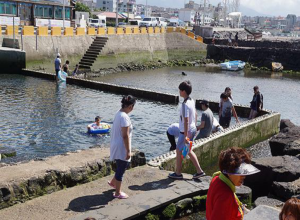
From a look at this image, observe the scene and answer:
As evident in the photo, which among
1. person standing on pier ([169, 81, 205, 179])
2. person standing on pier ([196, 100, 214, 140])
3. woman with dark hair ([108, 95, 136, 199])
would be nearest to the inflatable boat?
person standing on pier ([196, 100, 214, 140])

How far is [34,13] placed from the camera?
41406mm

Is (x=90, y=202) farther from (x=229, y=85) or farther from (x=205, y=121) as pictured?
(x=229, y=85)

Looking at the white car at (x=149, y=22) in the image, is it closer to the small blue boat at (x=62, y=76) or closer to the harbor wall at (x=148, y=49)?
the harbor wall at (x=148, y=49)

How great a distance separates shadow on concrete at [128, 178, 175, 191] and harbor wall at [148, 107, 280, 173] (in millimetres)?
1126

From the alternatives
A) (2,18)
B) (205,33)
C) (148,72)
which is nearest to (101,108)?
(148,72)

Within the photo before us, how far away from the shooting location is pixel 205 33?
212ft

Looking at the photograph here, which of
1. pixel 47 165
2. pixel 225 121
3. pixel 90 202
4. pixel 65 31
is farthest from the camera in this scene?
pixel 65 31

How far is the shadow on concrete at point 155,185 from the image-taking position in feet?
24.1

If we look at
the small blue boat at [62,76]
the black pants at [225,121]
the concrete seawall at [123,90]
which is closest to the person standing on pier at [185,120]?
the black pants at [225,121]

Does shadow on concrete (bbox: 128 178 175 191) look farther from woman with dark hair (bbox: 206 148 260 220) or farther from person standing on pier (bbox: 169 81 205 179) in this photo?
woman with dark hair (bbox: 206 148 260 220)

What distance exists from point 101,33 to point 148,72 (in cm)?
637

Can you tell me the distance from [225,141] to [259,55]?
4363 centimetres

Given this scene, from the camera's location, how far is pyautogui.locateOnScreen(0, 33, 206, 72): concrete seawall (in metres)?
31.4

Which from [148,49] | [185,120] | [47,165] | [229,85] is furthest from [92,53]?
[185,120]
